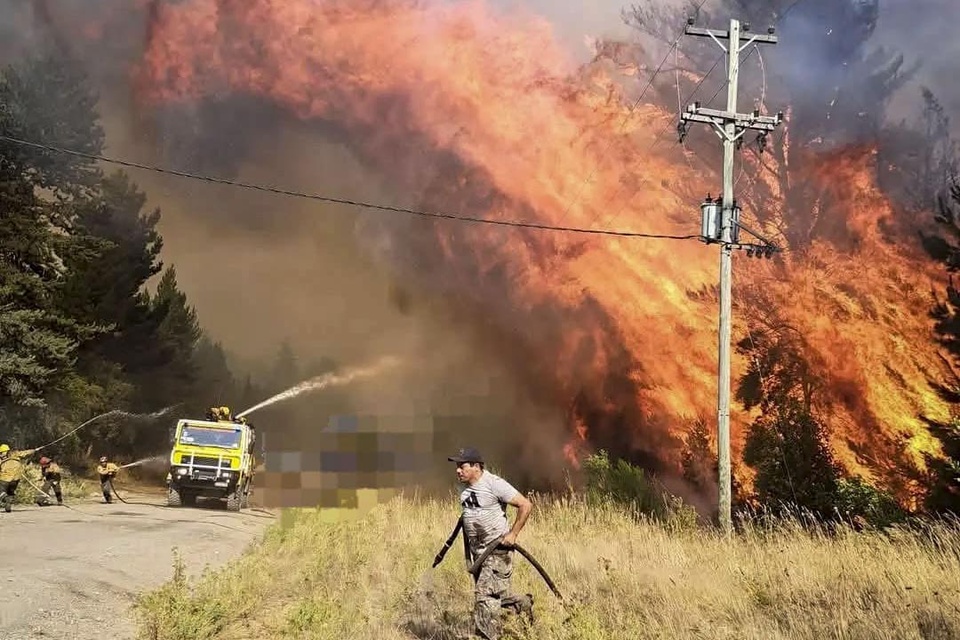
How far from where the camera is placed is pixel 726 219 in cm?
1619

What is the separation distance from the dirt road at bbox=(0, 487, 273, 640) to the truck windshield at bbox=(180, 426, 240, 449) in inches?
77.1

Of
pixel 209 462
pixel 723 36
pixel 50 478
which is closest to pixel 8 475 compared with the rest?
pixel 50 478

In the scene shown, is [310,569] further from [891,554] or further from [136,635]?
[891,554]

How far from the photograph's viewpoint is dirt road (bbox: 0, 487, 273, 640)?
9594 millimetres

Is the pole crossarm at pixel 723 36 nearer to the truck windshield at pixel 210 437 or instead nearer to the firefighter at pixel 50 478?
the truck windshield at pixel 210 437

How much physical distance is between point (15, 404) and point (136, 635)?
1056 inches

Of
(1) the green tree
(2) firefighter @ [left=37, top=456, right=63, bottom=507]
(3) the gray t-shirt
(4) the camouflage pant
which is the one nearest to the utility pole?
(4) the camouflage pant

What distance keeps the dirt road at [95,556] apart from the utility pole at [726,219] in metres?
9.63

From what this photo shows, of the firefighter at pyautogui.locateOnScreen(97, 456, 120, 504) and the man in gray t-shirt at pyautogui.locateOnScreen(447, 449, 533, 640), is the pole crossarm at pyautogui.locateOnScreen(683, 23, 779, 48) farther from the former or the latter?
the firefighter at pyautogui.locateOnScreen(97, 456, 120, 504)

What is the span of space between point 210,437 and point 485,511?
707 inches

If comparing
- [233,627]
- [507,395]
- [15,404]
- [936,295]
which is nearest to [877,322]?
[936,295]

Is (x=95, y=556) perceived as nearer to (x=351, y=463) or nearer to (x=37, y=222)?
(x=351, y=463)

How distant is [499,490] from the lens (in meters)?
8.16

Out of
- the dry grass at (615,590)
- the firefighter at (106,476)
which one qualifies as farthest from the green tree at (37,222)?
the dry grass at (615,590)
